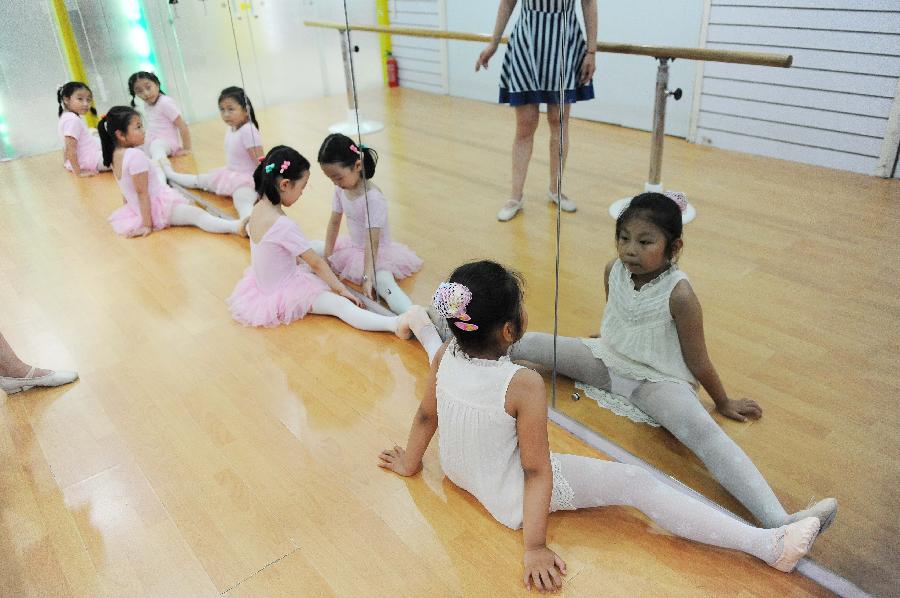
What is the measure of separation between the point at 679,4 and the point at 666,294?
766 mm

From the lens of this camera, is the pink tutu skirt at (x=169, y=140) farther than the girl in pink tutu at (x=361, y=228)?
Yes

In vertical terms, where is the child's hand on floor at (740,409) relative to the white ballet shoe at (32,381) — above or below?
above

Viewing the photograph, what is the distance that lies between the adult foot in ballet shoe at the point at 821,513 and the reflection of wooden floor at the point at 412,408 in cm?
8

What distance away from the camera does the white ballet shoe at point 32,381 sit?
200cm

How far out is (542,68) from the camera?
1919mm

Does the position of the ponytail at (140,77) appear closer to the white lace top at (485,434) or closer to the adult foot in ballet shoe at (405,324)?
the adult foot in ballet shoe at (405,324)

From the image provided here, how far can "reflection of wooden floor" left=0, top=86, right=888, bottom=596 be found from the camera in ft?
4.52

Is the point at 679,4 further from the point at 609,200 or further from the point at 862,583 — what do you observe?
the point at 862,583

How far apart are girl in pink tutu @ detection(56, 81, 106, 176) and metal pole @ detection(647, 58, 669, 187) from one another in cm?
384

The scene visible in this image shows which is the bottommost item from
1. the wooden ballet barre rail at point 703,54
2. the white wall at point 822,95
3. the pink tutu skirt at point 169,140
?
the pink tutu skirt at point 169,140

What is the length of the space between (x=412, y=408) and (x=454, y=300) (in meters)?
0.74

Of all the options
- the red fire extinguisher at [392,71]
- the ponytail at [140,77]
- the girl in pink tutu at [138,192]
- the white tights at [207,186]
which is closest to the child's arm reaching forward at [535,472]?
the red fire extinguisher at [392,71]

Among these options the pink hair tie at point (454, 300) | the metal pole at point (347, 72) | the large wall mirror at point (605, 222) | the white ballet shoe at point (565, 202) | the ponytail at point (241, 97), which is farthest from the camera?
the ponytail at point (241, 97)

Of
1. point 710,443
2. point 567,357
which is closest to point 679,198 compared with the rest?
point 567,357
